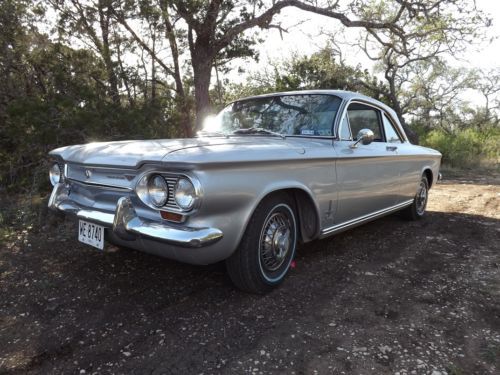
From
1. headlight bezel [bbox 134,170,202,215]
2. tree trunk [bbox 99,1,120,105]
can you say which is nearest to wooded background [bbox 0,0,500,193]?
tree trunk [bbox 99,1,120,105]

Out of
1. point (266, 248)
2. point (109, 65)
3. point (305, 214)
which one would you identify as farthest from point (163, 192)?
point (109, 65)

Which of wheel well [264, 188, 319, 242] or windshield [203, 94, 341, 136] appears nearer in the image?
wheel well [264, 188, 319, 242]

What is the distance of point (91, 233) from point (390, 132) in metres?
3.45

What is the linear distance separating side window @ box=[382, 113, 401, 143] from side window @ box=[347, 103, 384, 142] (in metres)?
0.14

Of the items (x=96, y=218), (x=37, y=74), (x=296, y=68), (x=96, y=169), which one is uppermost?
(x=296, y=68)

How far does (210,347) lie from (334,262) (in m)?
1.68

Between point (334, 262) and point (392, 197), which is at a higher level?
point (392, 197)

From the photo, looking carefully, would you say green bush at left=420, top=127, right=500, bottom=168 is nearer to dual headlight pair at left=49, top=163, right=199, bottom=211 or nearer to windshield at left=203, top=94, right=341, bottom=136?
windshield at left=203, top=94, right=341, bottom=136

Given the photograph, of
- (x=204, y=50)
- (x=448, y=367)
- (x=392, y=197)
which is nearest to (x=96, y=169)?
(x=448, y=367)

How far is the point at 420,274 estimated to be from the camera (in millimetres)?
3229

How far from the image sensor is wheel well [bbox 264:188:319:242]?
9.77 ft

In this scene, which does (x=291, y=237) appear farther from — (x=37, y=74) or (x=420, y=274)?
(x=37, y=74)

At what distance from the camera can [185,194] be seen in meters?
2.17

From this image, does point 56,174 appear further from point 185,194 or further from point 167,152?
point 185,194
